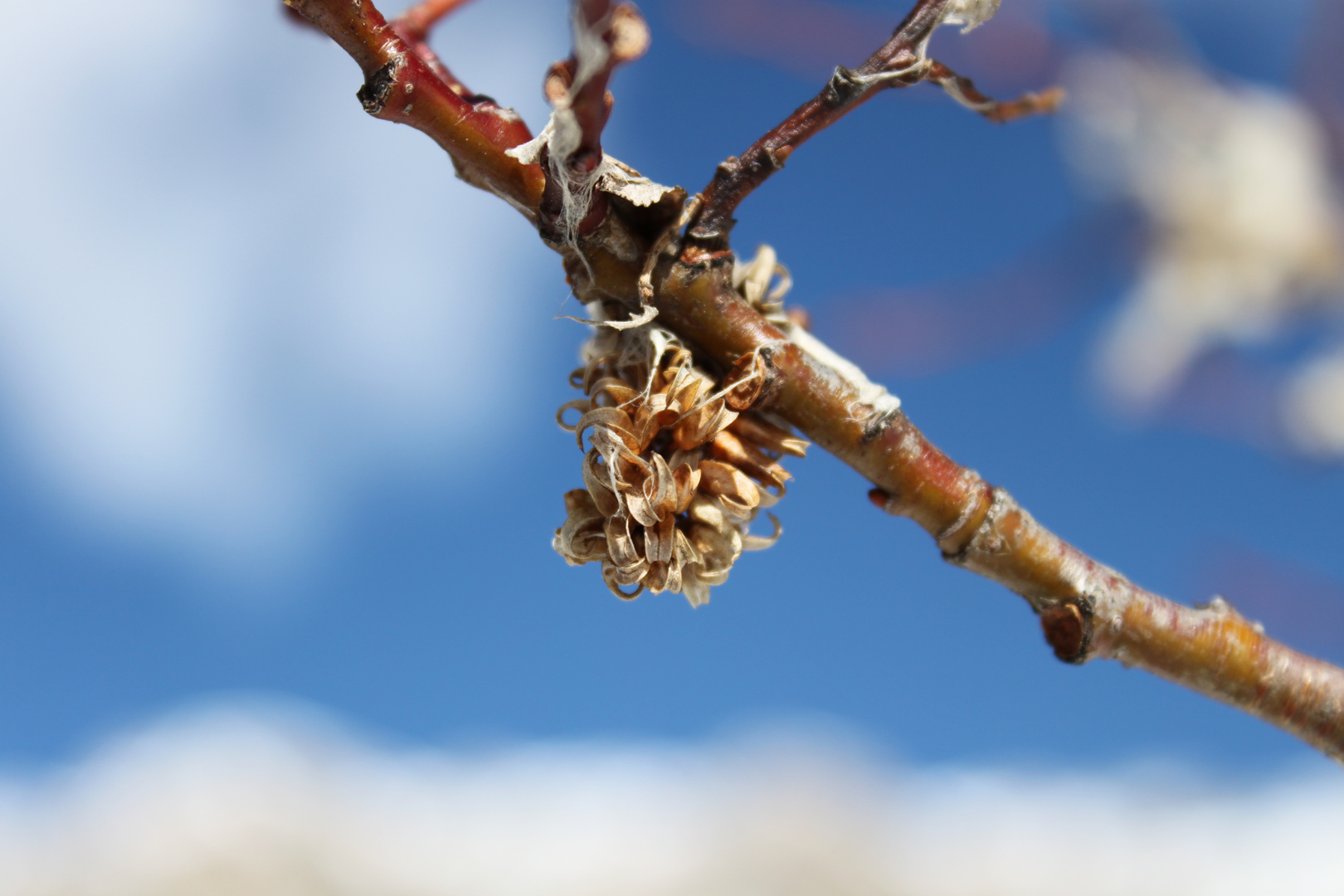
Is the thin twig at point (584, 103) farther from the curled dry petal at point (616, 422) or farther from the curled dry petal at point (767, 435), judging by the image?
the curled dry petal at point (767, 435)

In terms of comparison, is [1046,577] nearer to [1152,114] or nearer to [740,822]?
[1152,114]

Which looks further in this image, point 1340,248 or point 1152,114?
point 1340,248

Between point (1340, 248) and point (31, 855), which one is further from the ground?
point (31, 855)

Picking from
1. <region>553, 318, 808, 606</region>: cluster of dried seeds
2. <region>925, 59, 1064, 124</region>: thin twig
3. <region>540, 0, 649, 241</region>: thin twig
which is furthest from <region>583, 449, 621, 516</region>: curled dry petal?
<region>925, 59, 1064, 124</region>: thin twig

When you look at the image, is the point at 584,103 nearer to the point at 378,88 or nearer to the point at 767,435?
the point at 378,88

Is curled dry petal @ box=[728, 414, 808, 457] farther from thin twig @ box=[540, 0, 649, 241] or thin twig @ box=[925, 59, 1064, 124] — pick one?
thin twig @ box=[925, 59, 1064, 124]

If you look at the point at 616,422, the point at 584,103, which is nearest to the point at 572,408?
the point at 616,422

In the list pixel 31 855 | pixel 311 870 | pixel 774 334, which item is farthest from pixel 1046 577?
pixel 31 855
